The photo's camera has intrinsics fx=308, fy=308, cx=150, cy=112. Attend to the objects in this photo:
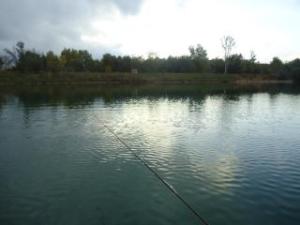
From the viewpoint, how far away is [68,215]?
1065cm

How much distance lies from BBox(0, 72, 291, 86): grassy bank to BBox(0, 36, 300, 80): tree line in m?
11.5

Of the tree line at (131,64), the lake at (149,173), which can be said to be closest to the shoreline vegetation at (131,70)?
the tree line at (131,64)

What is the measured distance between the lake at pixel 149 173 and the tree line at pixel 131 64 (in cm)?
10376

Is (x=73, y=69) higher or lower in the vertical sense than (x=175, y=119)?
higher

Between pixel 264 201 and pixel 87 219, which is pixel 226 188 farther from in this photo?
pixel 87 219

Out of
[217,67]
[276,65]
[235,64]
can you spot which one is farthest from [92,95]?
[276,65]

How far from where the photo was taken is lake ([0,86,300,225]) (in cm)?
1075

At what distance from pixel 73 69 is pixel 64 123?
10616 centimetres

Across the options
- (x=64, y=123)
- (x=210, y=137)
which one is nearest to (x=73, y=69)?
(x=64, y=123)

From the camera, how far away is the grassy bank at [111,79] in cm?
10456

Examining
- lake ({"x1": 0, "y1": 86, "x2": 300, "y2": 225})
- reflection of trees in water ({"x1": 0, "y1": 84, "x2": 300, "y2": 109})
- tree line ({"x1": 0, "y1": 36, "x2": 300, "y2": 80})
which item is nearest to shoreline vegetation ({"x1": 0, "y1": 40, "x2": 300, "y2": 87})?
tree line ({"x1": 0, "y1": 36, "x2": 300, "y2": 80})

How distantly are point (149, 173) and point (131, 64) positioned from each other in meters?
129

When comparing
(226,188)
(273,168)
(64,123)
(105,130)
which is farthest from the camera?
(64,123)

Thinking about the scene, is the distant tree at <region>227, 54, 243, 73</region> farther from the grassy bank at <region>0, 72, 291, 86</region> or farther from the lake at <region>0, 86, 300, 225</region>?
the lake at <region>0, 86, 300, 225</region>
